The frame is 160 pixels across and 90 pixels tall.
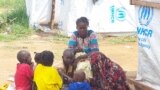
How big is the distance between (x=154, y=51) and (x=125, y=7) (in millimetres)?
6621

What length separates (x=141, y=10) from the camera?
6008 mm

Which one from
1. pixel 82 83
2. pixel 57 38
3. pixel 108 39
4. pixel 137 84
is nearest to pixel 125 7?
pixel 108 39

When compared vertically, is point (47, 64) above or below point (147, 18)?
below

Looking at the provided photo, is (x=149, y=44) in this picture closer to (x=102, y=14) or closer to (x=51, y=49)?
(x=51, y=49)

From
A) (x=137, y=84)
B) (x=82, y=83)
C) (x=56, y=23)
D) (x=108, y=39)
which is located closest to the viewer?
(x=82, y=83)

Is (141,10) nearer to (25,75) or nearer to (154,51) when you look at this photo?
(154,51)

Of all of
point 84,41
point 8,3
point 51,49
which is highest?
point 8,3

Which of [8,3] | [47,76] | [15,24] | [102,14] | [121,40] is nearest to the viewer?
[47,76]

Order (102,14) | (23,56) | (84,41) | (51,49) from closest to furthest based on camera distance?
(23,56) → (84,41) → (51,49) → (102,14)

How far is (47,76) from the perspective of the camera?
5887 millimetres

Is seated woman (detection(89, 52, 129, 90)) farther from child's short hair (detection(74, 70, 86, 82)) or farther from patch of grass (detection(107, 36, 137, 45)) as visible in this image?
patch of grass (detection(107, 36, 137, 45))

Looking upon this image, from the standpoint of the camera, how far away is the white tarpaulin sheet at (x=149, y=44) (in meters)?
5.81

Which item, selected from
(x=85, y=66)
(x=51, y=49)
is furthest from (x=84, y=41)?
(x=51, y=49)

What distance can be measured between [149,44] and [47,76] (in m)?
1.33
